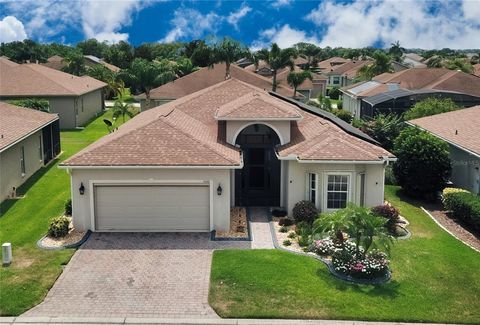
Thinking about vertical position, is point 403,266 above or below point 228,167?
below

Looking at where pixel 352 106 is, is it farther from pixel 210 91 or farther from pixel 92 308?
pixel 92 308

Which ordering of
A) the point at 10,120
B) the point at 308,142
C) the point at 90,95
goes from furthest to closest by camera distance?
the point at 90,95, the point at 10,120, the point at 308,142

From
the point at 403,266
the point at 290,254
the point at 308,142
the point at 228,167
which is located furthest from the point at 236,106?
the point at 403,266

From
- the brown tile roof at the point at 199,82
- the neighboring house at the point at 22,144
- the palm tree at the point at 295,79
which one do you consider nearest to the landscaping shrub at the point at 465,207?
the neighboring house at the point at 22,144

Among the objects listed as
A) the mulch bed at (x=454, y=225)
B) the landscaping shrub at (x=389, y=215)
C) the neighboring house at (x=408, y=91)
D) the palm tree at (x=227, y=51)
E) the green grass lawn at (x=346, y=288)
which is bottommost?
the green grass lawn at (x=346, y=288)

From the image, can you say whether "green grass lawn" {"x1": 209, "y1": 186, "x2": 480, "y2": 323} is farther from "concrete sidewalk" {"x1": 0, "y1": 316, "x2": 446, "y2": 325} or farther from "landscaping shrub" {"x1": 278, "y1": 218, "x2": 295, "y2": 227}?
"landscaping shrub" {"x1": 278, "y1": 218, "x2": 295, "y2": 227}

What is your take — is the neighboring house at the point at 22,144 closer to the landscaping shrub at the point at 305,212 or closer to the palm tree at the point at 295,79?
the landscaping shrub at the point at 305,212

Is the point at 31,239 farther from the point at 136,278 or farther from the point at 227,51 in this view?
the point at 227,51
